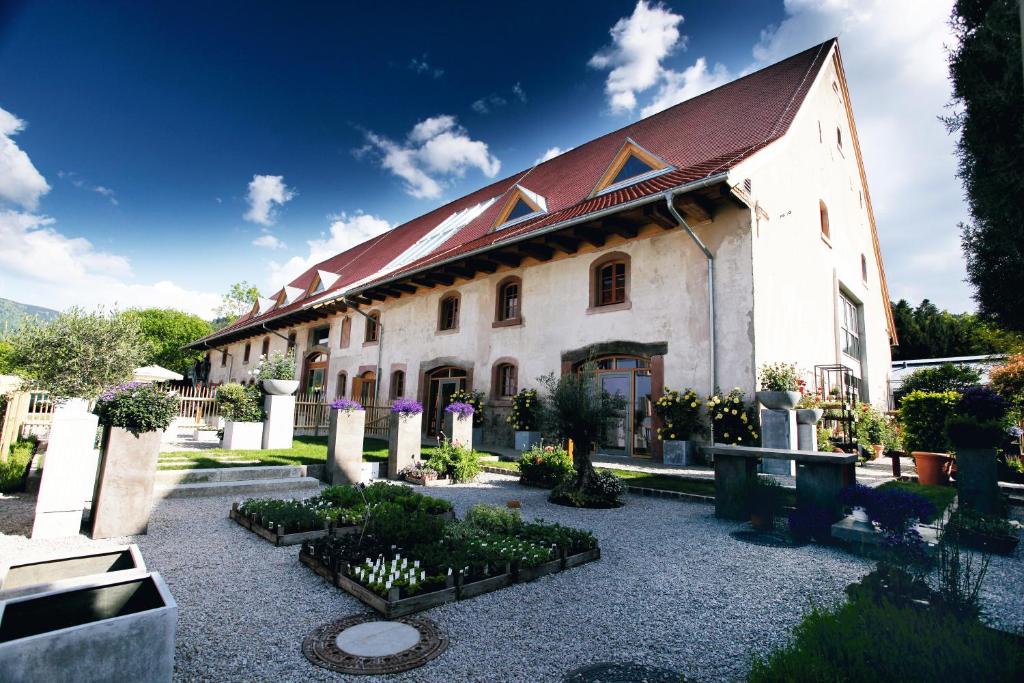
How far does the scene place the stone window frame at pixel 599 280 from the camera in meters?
12.7

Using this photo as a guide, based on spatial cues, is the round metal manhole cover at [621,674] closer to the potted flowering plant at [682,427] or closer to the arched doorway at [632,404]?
the potted flowering plant at [682,427]

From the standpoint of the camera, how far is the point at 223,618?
3.35 meters

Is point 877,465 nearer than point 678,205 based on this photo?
No

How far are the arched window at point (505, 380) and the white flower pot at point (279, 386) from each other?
589 cm

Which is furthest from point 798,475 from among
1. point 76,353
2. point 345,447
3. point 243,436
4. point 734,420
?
point 76,353

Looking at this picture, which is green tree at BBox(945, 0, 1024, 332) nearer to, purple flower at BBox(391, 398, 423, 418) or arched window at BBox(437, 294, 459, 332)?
purple flower at BBox(391, 398, 423, 418)


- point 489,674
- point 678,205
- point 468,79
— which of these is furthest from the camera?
point 468,79

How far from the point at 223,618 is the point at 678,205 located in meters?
11.0

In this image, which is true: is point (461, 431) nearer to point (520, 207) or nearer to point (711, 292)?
point (711, 292)

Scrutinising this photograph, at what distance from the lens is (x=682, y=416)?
36.4ft

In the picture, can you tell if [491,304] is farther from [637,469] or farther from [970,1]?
[970,1]

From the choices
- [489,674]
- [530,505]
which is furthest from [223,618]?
[530,505]

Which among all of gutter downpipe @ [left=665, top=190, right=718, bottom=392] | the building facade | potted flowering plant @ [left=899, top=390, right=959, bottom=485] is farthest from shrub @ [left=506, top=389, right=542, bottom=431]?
potted flowering plant @ [left=899, top=390, right=959, bottom=485]

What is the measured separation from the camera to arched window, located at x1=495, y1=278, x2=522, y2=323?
51.1 feet
